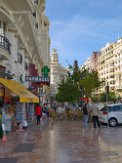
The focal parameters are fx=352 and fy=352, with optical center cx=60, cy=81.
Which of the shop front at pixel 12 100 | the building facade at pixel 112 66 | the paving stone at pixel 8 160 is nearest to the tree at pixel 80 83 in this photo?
the shop front at pixel 12 100

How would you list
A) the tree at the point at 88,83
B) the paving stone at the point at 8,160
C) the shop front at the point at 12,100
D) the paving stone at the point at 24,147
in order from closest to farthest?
the paving stone at the point at 8,160, the paving stone at the point at 24,147, the shop front at the point at 12,100, the tree at the point at 88,83

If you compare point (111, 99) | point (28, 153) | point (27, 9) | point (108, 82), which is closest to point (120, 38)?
point (108, 82)

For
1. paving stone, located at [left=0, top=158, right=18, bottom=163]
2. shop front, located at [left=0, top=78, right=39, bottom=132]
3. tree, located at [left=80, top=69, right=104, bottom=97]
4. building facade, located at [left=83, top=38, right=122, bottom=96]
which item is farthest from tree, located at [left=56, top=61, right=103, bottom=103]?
building facade, located at [left=83, top=38, right=122, bottom=96]

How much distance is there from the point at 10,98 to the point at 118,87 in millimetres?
120583

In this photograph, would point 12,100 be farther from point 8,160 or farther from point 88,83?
point 88,83

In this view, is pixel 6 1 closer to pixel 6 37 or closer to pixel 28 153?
pixel 6 37

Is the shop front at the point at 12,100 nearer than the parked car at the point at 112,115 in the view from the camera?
Yes

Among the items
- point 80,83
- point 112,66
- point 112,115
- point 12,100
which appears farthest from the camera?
point 112,66

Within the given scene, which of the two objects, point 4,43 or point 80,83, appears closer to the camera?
point 4,43

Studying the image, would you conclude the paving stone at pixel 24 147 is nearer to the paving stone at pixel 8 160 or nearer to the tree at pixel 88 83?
the paving stone at pixel 8 160

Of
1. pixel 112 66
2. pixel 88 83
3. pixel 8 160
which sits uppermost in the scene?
pixel 112 66

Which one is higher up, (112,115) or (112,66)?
(112,66)

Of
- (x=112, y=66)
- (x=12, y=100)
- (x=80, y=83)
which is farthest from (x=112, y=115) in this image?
(x=112, y=66)

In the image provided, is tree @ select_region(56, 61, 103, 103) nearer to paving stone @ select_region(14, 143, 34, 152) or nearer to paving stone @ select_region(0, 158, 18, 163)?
paving stone @ select_region(14, 143, 34, 152)
